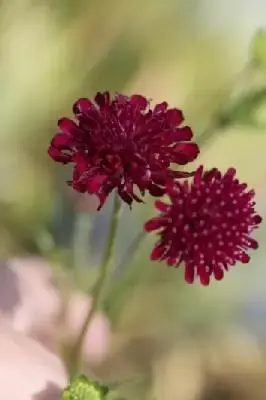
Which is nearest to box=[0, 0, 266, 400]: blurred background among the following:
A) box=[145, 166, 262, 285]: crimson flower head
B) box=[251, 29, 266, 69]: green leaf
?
box=[251, 29, 266, 69]: green leaf

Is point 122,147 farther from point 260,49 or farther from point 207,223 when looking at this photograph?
point 260,49

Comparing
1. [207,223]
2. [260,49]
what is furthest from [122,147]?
[260,49]

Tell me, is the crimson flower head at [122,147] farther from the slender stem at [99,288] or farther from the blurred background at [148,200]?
the blurred background at [148,200]

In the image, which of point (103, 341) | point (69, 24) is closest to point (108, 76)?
point (69, 24)

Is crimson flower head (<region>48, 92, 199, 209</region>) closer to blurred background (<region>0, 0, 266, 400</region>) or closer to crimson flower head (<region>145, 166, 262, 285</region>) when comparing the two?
crimson flower head (<region>145, 166, 262, 285</region>)

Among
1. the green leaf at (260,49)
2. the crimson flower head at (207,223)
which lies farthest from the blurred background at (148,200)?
the crimson flower head at (207,223)

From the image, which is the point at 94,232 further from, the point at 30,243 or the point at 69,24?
the point at 69,24
